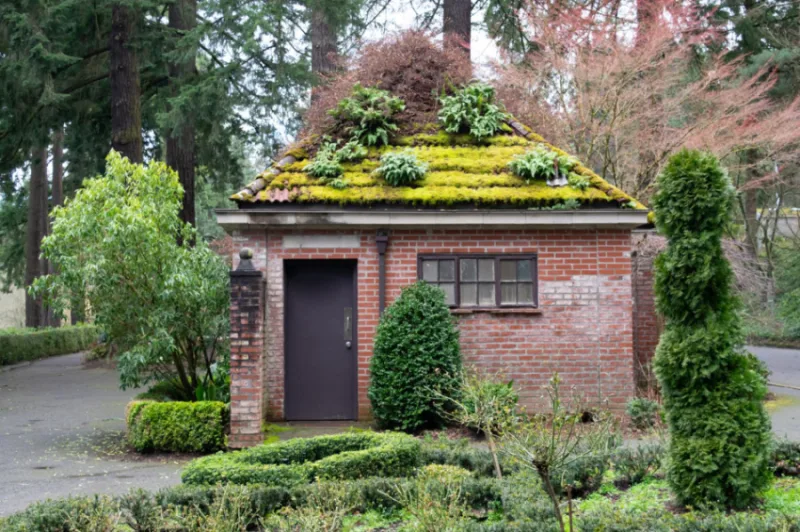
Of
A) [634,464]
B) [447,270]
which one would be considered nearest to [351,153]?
[447,270]

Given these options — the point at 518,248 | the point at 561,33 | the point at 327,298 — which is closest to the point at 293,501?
the point at 327,298

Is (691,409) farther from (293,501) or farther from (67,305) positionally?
(67,305)

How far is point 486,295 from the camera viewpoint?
1183cm

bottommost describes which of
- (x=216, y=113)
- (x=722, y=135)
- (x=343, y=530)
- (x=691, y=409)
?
(x=343, y=530)

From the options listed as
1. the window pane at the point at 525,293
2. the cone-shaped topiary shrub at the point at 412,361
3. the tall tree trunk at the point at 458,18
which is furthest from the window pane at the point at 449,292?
the tall tree trunk at the point at 458,18

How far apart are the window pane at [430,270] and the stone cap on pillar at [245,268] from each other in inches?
101

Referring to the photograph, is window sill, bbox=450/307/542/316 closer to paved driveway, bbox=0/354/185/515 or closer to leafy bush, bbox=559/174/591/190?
leafy bush, bbox=559/174/591/190

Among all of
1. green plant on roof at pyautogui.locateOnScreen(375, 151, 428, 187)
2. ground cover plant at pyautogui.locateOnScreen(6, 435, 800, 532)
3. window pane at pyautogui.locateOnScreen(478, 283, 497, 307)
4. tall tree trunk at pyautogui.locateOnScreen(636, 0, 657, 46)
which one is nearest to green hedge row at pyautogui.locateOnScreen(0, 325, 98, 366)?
green plant on roof at pyautogui.locateOnScreen(375, 151, 428, 187)

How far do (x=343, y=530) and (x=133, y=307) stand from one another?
20.1 ft

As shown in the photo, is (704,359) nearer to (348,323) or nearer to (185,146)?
(348,323)

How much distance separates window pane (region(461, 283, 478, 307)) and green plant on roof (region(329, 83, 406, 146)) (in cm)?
283

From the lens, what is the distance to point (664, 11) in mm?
16250

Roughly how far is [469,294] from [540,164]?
2.23 metres

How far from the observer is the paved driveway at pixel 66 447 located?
8.84 meters
